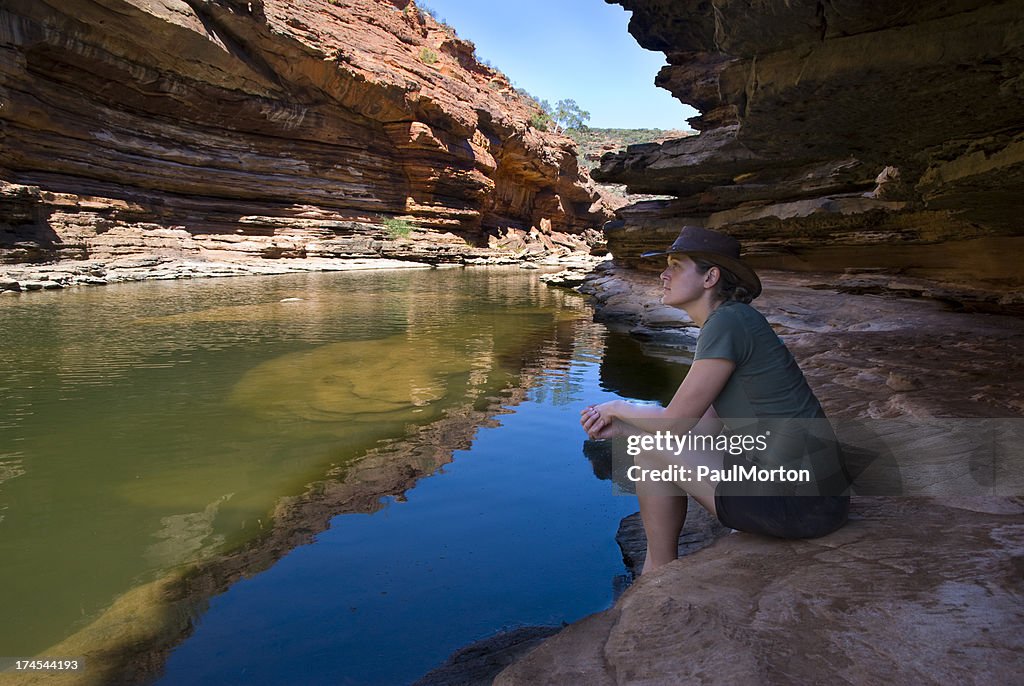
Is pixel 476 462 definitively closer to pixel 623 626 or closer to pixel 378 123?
pixel 623 626

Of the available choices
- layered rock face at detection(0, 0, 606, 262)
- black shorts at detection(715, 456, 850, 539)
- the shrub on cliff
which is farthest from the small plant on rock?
black shorts at detection(715, 456, 850, 539)

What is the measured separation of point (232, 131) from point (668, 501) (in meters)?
28.2

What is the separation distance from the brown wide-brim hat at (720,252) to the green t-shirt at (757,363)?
0.69ft

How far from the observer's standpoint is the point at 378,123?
30156mm

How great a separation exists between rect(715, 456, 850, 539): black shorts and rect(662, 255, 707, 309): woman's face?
0.61 m

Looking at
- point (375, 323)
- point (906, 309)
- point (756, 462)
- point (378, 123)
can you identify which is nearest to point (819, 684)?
point (756, 462)

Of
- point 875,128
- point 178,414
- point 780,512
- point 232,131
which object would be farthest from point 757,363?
point 232,131

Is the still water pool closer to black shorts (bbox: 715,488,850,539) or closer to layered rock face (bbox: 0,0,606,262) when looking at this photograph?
black shorts (bbox: 715,488,850,539)

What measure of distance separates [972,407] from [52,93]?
25.4 metres

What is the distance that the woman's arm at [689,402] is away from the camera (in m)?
1.96

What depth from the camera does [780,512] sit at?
6.23 ft

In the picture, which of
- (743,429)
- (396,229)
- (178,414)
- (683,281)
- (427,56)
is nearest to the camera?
(743,429)

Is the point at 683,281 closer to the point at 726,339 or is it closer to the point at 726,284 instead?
the point at 726,284

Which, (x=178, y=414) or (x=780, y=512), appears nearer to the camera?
(x=780, y=512)
